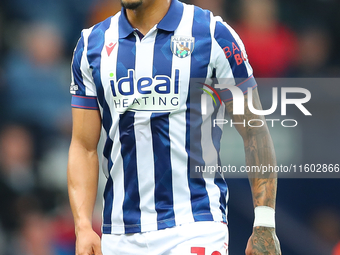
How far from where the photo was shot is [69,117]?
17.5ft

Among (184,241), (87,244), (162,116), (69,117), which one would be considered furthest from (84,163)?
(69,117)

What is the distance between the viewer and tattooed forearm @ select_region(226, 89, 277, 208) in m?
2.62

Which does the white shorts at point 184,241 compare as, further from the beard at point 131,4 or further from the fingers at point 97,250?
the beard at point 131,4

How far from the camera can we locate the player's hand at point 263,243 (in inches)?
98.1

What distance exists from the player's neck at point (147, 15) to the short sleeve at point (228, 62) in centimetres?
30

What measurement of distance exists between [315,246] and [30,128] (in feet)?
9.52

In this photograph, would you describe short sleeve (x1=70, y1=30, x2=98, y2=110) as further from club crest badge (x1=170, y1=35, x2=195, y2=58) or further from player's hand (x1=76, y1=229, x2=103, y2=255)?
player's hand (x1=76, y1=229, x2=103, y2=255)

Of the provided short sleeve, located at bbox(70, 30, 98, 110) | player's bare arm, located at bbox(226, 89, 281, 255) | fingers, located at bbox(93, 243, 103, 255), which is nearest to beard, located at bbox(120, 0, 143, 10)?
short sleeve, located at bbox(70, 30, 98, 110)

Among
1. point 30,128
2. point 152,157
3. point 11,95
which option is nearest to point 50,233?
point 30,128

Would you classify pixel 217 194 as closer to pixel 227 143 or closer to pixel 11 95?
pixel 227 143

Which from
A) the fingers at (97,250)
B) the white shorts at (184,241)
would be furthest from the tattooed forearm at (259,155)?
the fingers at (97,250)

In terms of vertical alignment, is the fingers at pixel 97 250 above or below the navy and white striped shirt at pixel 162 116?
below

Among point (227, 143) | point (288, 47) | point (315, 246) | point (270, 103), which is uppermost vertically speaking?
point (288, 47)

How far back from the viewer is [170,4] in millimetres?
2797
